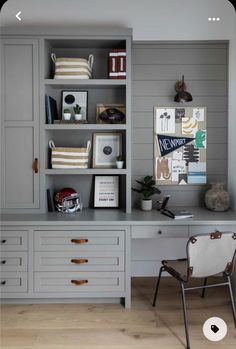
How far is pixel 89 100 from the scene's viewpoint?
3.45 meters

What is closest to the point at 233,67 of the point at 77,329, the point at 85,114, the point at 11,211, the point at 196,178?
the point at 196,178

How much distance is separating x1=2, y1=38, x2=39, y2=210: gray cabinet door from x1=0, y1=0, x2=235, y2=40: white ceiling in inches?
15.7

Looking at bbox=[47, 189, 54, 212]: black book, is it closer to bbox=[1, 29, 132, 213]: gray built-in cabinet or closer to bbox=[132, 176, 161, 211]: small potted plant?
bbox=[1, 29, 132, 213]: gray built-in cabinet

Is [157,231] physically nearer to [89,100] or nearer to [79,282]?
[79,282]

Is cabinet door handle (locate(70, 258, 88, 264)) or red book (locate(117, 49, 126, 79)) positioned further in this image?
red book (locate(117, 49, 126, 79))

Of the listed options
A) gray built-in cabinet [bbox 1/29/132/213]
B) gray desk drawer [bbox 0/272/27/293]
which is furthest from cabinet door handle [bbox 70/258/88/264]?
gray built-in cabinet [bbox 1/29/132/213]

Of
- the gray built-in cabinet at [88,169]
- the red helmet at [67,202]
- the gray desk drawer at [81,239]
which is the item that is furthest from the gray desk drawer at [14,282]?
the red helmet at [67,202]

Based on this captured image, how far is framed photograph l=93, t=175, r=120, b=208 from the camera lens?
11.2ft

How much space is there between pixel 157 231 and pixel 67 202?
2.81ft

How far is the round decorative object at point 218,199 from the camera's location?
3.27 m

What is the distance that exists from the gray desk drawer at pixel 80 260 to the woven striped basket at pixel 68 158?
75 cm

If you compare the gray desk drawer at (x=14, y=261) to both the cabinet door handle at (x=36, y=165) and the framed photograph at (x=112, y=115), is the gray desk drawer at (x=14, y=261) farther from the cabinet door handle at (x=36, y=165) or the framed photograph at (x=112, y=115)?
the framed photograph at (x=112, y=115)

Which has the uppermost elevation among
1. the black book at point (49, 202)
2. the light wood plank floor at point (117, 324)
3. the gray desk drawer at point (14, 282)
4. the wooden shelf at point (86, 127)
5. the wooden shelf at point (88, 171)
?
the wooden shelf at point (86, 127)

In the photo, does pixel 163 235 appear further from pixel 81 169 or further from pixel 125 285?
pixel 81 169
